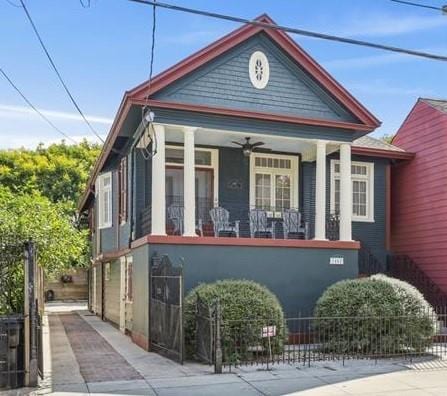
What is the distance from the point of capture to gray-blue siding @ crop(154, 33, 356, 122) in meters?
13.8

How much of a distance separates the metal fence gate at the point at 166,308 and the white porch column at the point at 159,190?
2.29 ft

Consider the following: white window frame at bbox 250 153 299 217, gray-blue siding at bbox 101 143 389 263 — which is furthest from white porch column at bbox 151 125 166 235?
white window frame at bbox 250 153 299 217

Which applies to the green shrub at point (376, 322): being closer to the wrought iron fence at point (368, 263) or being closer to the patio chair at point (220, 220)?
the patio chair at point (220, 220)

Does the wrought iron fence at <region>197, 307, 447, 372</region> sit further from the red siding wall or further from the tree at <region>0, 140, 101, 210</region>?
the tree at <region>0, 140, 101, 210</region>

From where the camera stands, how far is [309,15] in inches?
413

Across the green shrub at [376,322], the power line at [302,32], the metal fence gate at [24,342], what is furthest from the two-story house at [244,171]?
the power line at [302,32]

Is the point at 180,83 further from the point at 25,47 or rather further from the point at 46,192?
the point at 46,192

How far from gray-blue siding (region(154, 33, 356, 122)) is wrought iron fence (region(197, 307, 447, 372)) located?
5.38 meters

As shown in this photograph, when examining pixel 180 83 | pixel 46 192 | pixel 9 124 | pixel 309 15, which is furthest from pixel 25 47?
pixel 46 192

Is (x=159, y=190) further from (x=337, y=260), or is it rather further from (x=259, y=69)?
(x=337, y=260)

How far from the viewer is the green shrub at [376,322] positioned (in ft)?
38.2

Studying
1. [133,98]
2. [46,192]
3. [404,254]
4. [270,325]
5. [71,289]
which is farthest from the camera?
[46,192]

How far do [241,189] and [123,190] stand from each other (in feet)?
11.9

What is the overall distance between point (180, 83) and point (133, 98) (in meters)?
1.29
